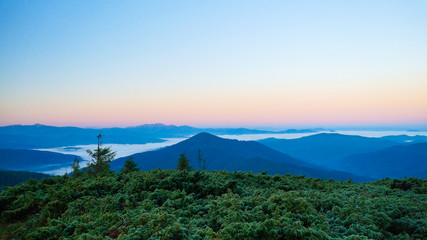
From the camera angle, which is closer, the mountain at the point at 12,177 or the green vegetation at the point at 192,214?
the green vegetation at the point at 192,214

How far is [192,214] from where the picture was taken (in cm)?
Answer: 771

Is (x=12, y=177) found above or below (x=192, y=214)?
below

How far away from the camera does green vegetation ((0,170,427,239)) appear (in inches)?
220

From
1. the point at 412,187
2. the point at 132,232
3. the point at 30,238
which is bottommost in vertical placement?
the point at 412,187

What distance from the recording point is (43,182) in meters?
13.3

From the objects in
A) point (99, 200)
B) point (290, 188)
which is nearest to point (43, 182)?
point (99, 200)

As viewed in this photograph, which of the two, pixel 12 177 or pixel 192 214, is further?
pixel 12 177

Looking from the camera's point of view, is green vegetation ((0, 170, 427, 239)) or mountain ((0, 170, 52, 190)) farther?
mountain ((0, 170, 52, 190))

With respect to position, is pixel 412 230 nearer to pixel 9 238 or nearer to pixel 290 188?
pixel 290 188

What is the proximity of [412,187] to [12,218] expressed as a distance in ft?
79.2

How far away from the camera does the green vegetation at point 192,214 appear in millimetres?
5591

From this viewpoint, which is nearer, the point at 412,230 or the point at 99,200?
the point at 412,230

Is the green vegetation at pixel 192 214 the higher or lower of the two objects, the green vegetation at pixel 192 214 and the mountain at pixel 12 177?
the higher

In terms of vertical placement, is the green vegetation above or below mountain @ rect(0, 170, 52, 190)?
above
